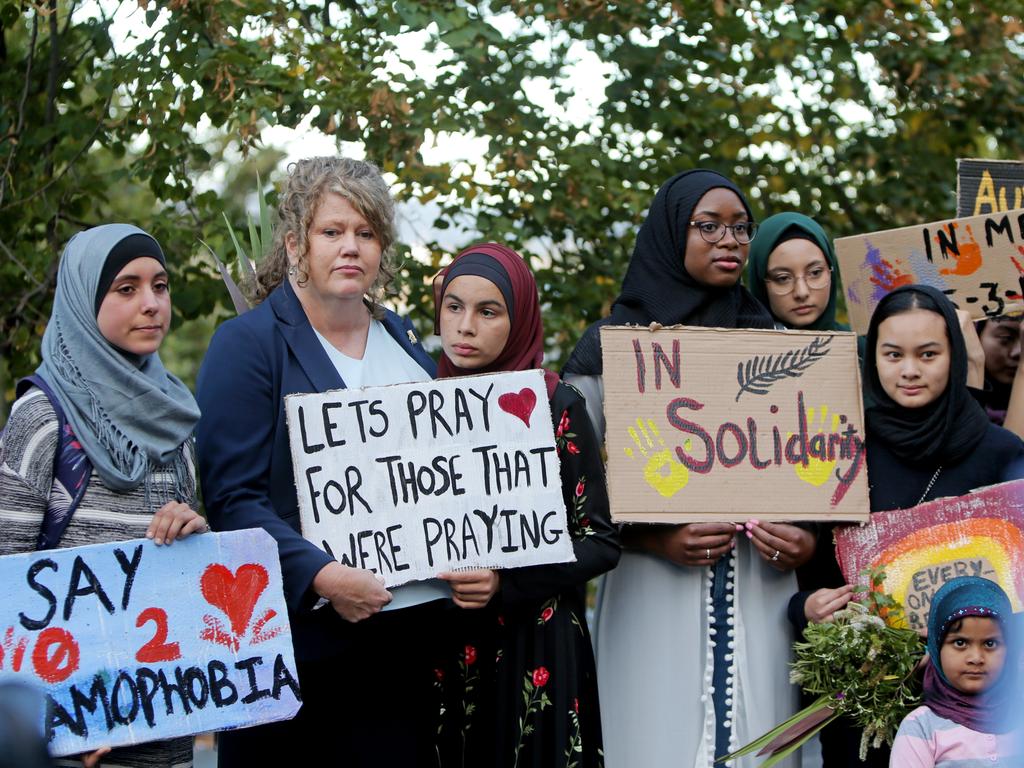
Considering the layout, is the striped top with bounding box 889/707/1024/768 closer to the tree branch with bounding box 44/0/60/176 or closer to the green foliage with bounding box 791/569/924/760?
the green foliage with bounding box 791/569/924/760

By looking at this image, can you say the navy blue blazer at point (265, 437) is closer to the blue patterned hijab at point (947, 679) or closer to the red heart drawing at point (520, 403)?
the red heart drawing at point (520, 403)

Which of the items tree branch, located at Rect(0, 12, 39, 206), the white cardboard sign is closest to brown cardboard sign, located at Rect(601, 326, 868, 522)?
the white cardboard sign

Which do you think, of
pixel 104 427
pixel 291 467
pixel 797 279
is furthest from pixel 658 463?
pixel 104 427

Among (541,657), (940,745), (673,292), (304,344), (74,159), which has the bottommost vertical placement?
(940,745)

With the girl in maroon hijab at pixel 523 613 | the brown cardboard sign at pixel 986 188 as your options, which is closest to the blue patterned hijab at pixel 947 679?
the girl in maroon hijab at pixel 523 613

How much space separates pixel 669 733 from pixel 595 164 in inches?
111

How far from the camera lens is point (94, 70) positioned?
5887 millimetres

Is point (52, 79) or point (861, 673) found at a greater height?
point (52, 79)

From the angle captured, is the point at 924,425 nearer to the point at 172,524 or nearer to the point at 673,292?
the point at 673,292

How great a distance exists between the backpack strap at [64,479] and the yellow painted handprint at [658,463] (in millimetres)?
1513

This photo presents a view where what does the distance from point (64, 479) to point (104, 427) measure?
0.15 metres

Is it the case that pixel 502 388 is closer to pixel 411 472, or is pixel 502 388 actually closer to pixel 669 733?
pixel 411 472

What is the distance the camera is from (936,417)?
4035mm

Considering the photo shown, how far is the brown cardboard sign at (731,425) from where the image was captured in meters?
3.97
